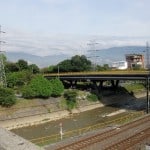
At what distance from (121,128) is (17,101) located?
32364mm

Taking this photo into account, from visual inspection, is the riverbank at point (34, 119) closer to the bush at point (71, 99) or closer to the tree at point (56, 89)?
the bush at point (71, 99)

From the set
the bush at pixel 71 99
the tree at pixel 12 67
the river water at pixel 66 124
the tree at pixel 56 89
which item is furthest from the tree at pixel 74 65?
the river water at pixel 66 124

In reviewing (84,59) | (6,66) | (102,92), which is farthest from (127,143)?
(84,59)

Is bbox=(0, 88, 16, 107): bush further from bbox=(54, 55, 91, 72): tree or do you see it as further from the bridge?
bbox=(54, 55, 91, 72): tree

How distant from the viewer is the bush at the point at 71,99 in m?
81.6

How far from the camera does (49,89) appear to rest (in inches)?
3184

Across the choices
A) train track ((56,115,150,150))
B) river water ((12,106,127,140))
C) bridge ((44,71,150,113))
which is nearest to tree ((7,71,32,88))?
bridge ((44,71,150,113))

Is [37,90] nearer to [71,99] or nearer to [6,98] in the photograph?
[71,99]

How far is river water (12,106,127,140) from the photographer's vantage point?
59.7 meters

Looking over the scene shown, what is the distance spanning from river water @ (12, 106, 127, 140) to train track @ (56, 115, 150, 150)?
53.8 feet

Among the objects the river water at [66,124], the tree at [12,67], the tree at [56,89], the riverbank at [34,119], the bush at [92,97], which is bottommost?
the river water at [66,124]

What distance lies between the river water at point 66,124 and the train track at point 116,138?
1641 centimetres

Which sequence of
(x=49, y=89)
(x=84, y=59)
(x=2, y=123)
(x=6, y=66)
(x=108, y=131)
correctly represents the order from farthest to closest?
(x=84, y=59), (x=6, y=66), (x=49, y=89), (x=2, y=123), (x=108, y=131)

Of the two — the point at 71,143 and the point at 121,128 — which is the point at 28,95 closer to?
the point at 121,128
